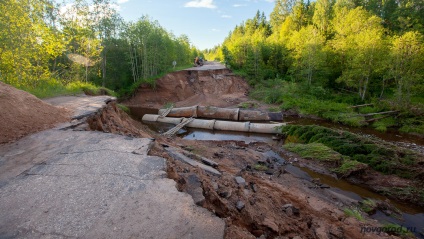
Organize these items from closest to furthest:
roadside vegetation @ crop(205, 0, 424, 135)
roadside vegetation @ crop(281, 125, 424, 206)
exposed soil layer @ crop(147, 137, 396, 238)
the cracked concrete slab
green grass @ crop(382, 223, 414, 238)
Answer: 1. the cracked concrete slab
2. exposed soil layer @ crop(147, 137, 396, 238)
3. green grass @ crop(382, 223, 414, 238)
4. roadside vegetation @ crop(281, 125, 424, 206)
5. roadside vegetation @ crop(205, 0, 424, 135)

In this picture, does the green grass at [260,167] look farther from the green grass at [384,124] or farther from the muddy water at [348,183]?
the green grass at [384,124]

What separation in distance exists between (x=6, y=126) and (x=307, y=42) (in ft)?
83.2

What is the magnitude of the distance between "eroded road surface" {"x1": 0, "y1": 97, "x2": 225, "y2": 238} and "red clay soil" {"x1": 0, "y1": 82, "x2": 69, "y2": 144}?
0.73m

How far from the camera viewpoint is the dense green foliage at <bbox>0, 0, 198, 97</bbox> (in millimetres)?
9102

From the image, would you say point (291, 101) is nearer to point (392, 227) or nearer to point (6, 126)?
point (392, 227)

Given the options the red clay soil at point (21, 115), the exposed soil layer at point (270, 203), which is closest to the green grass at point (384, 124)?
the exposed soil layer at point (270, 203)

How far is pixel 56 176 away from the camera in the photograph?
11.0 ft

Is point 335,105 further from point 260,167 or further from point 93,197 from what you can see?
point 93,197

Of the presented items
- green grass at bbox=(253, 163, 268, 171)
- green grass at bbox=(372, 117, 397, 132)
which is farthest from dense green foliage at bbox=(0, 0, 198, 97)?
green grass at bbox=(372, 117, 397, 132)

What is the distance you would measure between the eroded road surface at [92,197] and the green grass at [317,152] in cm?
798

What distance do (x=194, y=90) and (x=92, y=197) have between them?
2682cm

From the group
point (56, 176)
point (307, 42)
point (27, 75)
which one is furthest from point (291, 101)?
point (56, 176)

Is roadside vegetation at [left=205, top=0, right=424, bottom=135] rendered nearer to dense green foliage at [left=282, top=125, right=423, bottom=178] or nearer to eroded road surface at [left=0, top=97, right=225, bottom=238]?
dense green foliage at [left=282, top=125, right=423, bottom=178]

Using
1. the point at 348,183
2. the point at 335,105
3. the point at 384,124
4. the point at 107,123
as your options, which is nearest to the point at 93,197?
the point at 107,123
